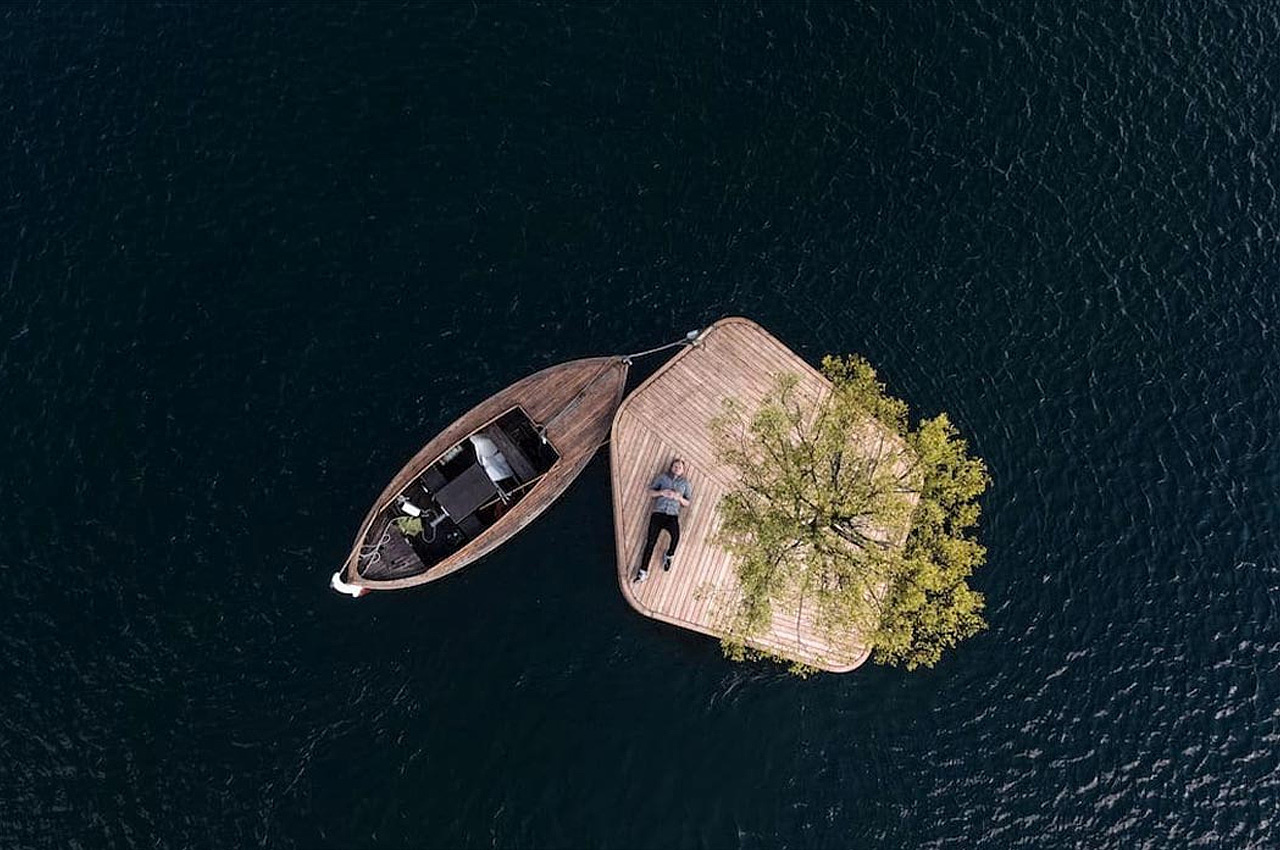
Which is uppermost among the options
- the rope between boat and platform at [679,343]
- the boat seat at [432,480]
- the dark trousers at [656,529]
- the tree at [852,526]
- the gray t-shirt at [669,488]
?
the boat seat at [432,480]

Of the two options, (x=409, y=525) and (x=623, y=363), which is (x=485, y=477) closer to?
(x=409, y=525)

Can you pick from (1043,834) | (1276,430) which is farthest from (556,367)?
(1276,430)

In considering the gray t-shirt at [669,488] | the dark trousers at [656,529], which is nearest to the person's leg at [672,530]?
the dark trousers at [656,529]

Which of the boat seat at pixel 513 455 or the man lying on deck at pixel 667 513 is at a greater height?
the boat seat at pixel 513 455

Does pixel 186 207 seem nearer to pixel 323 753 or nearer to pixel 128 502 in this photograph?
pixel 128 502

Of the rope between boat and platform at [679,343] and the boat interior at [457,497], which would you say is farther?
the rope between boat and platform at [679,343]

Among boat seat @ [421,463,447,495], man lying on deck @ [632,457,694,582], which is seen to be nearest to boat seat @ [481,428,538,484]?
boat seat @ [421,463,447,495]

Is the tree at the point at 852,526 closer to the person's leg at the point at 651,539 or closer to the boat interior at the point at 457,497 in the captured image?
the person's leg at the point at 651,539
